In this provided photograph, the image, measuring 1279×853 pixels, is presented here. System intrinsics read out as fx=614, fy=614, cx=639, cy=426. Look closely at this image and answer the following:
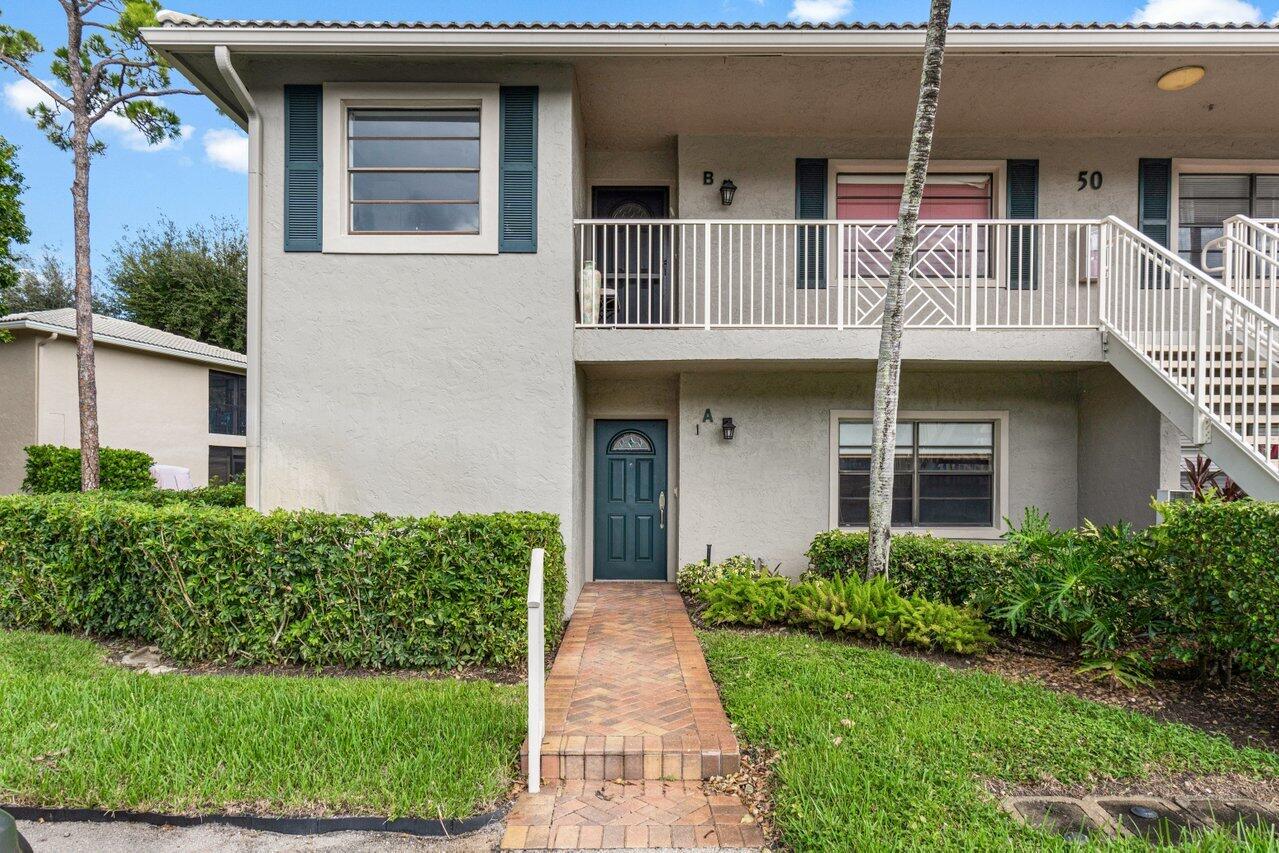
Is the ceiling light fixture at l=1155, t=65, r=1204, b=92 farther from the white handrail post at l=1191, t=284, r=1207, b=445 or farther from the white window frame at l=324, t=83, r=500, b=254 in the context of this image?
the white window frame at l=324, t=83, r=500, b=254

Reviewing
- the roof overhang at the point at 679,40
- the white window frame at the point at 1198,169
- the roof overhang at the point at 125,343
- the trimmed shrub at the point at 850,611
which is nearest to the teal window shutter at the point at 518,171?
the roof overhang at the point at 679,40

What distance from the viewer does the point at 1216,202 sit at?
761 centimetres

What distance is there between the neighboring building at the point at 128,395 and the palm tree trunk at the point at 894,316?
46.3ft

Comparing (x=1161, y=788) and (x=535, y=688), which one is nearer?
(x=1161, y=788)

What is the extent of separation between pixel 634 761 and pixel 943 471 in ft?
19.1

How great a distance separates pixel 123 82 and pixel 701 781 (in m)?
14.8

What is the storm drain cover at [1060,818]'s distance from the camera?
2721mm

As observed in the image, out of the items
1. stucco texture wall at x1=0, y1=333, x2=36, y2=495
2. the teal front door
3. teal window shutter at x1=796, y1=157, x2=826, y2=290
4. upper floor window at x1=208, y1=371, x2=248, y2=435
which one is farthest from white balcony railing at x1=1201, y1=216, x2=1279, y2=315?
stucco texture wall at x1=0, y1=333, x2=36, y2=495

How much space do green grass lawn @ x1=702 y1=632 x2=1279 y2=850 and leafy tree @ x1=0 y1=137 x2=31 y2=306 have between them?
42.9 ft

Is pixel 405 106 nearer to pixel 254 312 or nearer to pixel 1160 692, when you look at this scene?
pixel 254 312

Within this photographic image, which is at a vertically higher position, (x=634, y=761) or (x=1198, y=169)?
(x=1198, y=169)

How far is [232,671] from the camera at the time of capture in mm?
4762

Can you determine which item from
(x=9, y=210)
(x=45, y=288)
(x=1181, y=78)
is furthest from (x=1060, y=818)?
(x=45, y=288)

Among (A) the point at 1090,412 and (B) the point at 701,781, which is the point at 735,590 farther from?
(A) the point at 1090,412
